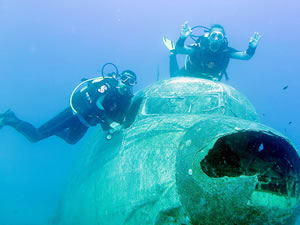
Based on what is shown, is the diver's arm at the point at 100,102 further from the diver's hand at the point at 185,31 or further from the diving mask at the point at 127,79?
the diver's hand at the point at 185,31

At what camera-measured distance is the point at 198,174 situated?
186 centimetres

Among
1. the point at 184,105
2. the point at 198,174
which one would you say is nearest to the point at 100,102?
the point at 184,105

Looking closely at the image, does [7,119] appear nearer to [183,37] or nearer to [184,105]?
[183,37]

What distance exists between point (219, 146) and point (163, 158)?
21.8 inches

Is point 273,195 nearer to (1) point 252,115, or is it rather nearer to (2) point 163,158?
(2) point 163,158

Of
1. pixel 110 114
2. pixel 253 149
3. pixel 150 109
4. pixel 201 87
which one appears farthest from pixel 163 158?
pixel 110 114

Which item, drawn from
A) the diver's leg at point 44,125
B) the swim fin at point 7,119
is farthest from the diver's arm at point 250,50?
the swim fin at point 7,119

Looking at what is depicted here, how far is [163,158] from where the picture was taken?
7.47ft

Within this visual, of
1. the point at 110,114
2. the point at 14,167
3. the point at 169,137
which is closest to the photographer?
the point at 169,137

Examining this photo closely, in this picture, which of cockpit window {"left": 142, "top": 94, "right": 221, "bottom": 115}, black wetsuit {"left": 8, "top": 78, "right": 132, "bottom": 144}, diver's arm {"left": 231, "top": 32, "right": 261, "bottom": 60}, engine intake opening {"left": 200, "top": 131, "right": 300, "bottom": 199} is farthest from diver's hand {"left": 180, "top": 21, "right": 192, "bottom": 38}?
engine intake opening {"left": 200, "top": 131, "right": 300, "bottom": 199}

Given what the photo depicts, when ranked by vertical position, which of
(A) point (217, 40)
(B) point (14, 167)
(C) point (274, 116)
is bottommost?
(C) point (274, 116)

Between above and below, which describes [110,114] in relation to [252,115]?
below

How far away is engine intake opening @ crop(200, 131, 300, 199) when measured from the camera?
1.97m

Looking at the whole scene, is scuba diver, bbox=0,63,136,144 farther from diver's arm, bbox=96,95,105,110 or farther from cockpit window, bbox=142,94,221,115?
cockpit window, bbox=142,94,221,115
